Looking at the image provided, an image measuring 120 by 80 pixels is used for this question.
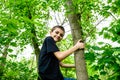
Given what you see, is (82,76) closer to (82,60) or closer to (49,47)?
(82,60)

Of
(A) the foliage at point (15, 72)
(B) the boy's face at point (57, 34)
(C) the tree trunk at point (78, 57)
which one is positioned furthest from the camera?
(A) the foliage at point (15, 72)

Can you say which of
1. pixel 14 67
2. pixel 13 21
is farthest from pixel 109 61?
pixel 14 67

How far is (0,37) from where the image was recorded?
493cm

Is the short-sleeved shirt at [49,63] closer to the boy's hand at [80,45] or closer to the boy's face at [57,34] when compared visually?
the boy's face at [57,34]

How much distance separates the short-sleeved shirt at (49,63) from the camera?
12.7 feet

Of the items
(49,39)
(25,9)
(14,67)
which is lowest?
(14,67)

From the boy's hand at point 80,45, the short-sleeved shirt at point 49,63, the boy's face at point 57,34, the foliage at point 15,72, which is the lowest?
the foliage at point 15,72

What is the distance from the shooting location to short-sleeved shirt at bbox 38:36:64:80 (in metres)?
3.86

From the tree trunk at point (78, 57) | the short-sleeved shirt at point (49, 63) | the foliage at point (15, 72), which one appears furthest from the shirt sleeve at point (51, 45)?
the foliage at point (15, 72)

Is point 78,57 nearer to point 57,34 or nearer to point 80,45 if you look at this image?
point 80,45

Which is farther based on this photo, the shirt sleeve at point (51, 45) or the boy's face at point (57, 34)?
the boy's face at point (57, 34)

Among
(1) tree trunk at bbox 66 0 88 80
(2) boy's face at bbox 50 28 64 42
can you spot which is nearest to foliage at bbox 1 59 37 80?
(2) boy's face at bbox 50 28 64 42

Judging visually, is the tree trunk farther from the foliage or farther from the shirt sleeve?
the foliage

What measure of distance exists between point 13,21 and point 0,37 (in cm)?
156
